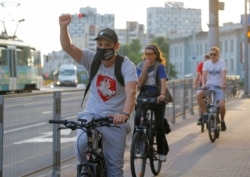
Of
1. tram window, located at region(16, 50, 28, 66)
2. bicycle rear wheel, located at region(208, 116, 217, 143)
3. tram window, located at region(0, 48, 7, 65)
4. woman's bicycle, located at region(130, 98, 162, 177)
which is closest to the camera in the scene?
woman's bicycle, located at region(130, 98, 162, 177)

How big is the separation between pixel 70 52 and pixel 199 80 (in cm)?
1096

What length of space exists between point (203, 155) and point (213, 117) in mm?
2165

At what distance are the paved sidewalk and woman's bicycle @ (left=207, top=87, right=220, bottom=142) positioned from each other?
16cm

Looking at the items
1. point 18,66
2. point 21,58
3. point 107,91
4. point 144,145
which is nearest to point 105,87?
point 107,91

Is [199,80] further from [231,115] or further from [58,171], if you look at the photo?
[58,171]

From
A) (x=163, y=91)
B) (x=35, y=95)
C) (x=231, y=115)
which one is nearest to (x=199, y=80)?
(x=231, y=115)

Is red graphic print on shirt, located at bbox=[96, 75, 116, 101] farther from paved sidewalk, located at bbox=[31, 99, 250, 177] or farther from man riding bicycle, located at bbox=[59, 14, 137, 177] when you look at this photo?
paved sidewalk, located at bbox=[31, 99, 250, 177]

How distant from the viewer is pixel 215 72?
1399 centimetres

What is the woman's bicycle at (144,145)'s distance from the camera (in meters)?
8.66

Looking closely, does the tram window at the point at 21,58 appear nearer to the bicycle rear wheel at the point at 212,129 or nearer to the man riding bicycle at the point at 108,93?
the bicycle rear wheel at the point at 212,129

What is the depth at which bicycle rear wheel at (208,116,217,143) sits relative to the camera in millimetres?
13391

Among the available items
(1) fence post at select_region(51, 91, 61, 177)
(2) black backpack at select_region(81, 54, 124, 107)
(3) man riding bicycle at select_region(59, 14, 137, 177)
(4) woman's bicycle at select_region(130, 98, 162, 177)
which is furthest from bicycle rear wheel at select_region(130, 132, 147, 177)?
(2) black backpack at select_region(81, 54, 124, 107)

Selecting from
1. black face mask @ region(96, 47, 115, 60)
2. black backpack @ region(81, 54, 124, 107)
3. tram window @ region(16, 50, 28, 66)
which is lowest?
black backpack @ region(81, 54, 124, 107)

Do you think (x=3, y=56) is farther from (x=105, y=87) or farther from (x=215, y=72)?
(x=105, y=87)
